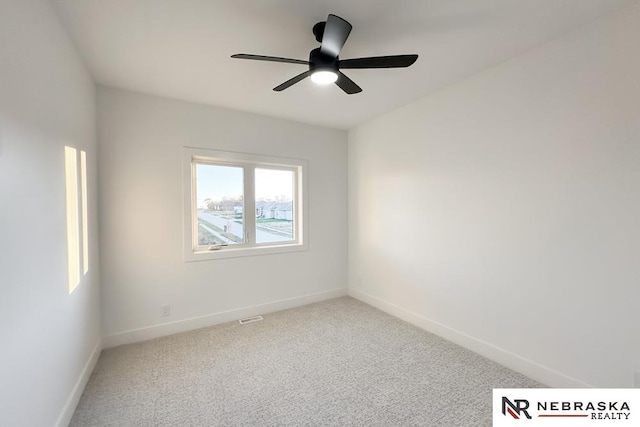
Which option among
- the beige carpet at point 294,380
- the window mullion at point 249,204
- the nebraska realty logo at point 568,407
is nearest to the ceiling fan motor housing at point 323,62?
the window mullion at point 249,204

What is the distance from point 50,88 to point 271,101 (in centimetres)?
184

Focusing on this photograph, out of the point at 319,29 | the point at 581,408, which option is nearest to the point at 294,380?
the point at 581,408

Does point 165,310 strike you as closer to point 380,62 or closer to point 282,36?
point 282,36

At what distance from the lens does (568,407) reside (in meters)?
1.68

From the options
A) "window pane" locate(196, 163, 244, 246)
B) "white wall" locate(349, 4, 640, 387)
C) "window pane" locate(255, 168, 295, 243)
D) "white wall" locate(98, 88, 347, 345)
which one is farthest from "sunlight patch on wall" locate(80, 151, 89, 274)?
"white wall" locate(349, 4, 640, 387)

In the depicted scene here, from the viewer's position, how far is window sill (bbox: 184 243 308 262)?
3029 millimetres

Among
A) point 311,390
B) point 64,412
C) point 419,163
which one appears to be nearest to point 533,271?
point 419,163

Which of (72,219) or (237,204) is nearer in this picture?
(72,219)

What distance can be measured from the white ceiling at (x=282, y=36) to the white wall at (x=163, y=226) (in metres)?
0.33

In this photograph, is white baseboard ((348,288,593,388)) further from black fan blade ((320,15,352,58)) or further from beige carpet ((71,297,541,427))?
black fan blade ((320,15,352,58))

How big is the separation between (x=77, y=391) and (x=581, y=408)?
3.35 m

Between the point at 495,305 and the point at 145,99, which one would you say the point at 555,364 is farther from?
the point at 145,99

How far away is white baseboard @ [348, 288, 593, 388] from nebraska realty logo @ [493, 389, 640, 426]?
112mm

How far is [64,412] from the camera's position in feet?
5.41
